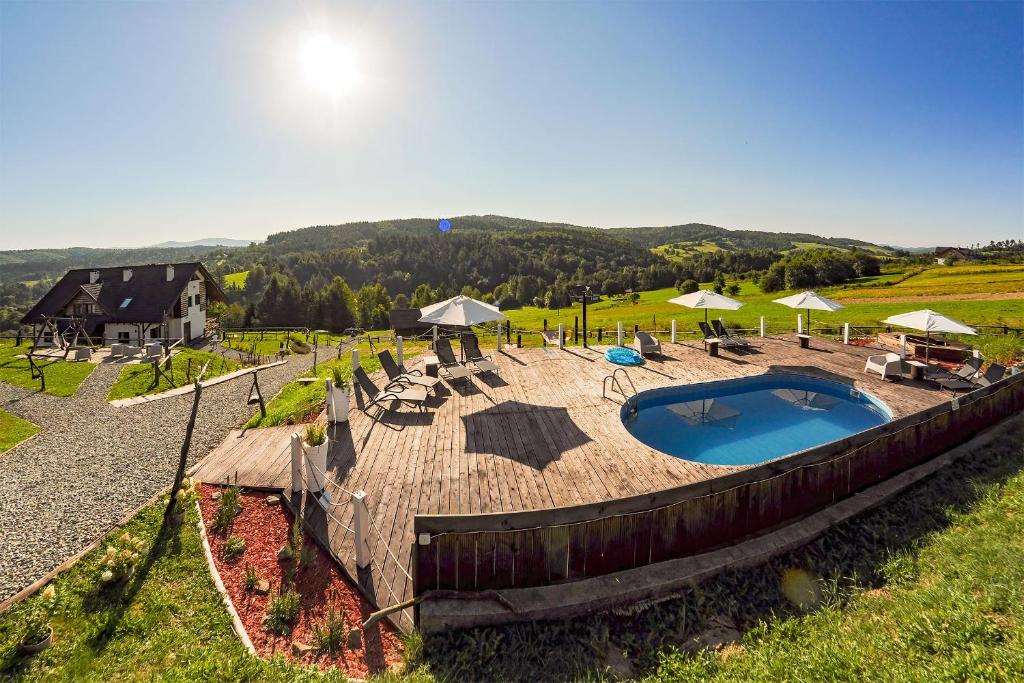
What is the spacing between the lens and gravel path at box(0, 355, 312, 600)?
5591mm

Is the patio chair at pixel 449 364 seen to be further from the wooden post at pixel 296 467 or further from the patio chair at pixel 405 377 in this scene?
the wooden post at pixel 296 467

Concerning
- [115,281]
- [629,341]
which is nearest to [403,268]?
[115,281]

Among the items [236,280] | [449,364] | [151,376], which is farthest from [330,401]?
[236,280]

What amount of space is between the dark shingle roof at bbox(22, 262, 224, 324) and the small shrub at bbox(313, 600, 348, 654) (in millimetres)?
34556

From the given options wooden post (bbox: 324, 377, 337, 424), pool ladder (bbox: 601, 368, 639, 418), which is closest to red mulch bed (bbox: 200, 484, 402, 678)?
wooden post (bbox: 324, 377, 337, 424)

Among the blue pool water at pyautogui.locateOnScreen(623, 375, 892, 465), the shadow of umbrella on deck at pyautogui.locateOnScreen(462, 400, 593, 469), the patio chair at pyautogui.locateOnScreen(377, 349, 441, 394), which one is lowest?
the blue pool water at pyautogui.locateOnScreen(623, 375, 892, 465)

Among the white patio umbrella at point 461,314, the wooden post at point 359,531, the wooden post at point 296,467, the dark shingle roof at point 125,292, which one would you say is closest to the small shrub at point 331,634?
the wooden post at point 359,531

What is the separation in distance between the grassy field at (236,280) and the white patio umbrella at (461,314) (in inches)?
4169

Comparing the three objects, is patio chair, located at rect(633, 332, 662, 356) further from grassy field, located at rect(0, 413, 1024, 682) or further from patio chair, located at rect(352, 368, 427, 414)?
grassy field, located at rect(0, 413, 1024, 682)

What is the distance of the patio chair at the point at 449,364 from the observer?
11773mm

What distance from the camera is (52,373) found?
1669cm

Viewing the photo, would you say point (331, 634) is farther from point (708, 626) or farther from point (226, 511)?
point (708, 626)

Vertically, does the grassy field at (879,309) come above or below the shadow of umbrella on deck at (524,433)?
above

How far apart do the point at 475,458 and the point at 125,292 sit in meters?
37.6
